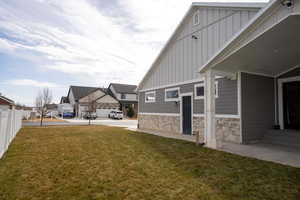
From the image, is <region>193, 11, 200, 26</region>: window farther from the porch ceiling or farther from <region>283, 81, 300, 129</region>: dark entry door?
<region>283, 81, 300, 129</region>: dark entry door

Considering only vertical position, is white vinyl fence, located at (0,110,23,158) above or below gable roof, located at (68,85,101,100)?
below

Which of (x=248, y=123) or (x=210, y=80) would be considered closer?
(x=210, y=80)

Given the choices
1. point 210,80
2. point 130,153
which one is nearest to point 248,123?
point 210,80

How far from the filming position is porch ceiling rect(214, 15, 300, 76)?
4.62m

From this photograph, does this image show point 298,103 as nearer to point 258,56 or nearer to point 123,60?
point 258,56

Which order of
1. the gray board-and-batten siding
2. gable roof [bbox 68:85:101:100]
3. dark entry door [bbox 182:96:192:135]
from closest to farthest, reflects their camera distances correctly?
1. the gray board-and-batten siding
2. dark entry door [bbox 182:96:192:135]
3. gable roof [bbox 68:85:101:100]

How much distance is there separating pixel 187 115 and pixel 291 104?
479 cm

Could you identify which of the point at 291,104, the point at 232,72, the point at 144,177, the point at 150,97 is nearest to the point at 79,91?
the point at 150,97

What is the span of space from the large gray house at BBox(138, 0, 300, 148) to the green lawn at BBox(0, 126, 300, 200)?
2.19 meters

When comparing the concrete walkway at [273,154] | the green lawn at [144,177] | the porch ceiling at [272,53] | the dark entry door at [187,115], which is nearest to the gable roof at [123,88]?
the dark entry door at [187,115]

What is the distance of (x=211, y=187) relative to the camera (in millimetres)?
3258

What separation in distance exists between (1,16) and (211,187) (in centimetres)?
1097

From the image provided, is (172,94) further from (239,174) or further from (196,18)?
(239,174)

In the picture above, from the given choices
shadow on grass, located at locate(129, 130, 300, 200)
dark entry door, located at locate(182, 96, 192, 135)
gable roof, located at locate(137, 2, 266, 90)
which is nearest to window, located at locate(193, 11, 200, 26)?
gable roof, located at locate(137, 2, 266, 90)
